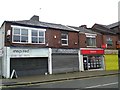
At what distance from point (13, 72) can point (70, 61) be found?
8.40 m

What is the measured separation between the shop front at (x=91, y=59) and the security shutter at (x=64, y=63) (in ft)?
3.98

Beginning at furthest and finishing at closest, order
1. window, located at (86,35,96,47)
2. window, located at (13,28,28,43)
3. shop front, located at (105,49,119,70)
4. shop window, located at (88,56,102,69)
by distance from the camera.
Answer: shop front, located at (105,49,119,70), window, located at (86,35,96,47), shop window, located at (88,56,102,69), window, located at (13,28,28,43)

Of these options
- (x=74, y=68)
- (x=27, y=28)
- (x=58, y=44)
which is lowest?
(x=74, y=68)

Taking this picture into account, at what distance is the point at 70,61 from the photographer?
25.6 meters

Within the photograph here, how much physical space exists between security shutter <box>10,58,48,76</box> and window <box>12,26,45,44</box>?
7.23ft

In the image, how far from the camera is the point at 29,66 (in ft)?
72.6

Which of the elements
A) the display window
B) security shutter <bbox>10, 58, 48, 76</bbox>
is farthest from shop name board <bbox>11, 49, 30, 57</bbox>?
the display window

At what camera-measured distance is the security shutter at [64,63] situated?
24031mm

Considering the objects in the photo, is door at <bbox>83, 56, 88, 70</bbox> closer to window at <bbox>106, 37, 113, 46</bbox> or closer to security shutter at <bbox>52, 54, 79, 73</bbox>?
security shutter at <bbox>52, 54, 79, 73</bbox>

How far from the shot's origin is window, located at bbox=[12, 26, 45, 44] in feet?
71.3

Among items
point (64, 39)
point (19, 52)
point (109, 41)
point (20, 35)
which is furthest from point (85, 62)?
point (20, 35)

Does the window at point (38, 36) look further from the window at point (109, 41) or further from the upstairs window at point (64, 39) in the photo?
the window at point (109, 41)

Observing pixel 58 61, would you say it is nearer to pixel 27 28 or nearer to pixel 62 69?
pixel 62 69

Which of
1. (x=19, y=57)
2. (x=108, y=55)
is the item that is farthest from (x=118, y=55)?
(x=19, y=57)
